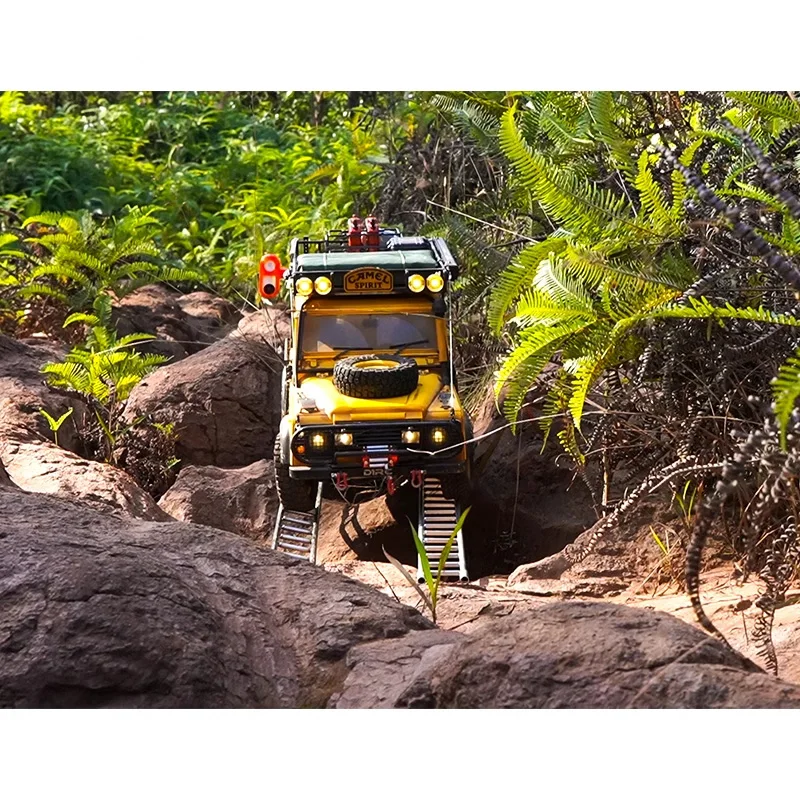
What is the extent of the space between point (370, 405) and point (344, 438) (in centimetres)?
29

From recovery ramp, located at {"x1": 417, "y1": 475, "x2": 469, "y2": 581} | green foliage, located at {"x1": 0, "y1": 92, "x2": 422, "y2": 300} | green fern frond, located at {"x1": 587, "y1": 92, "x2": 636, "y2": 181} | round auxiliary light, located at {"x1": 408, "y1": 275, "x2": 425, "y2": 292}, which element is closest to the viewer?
green fern frond, located at {"x1": 587, "y1": 92, "x2": 636, "y2": 181}

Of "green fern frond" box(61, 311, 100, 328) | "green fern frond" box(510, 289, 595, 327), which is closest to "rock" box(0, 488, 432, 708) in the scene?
"green fern frond" box(510, 289, 595, 327)

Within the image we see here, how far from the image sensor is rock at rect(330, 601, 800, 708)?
334cm

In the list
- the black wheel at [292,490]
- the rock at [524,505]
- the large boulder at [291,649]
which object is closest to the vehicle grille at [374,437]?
the black wheel at [292,490]

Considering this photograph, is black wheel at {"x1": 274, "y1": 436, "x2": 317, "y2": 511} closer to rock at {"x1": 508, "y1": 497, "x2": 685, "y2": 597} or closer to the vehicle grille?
the vehicle grille

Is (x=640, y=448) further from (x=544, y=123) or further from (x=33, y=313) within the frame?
(x=33, y=313)

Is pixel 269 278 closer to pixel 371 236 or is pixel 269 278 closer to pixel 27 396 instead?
pixel 371 236

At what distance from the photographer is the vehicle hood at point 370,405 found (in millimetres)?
7488

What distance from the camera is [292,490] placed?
7.78m

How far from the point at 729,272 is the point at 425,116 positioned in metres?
6.67

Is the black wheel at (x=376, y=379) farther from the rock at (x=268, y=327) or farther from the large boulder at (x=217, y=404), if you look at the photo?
the rock at (x=268, y=327)

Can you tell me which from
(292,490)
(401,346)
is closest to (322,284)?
(401,346)

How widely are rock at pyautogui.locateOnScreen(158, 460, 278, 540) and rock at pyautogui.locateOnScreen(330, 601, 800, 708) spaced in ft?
15.9

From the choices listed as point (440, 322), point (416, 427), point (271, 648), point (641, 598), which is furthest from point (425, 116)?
point (271, 648)
